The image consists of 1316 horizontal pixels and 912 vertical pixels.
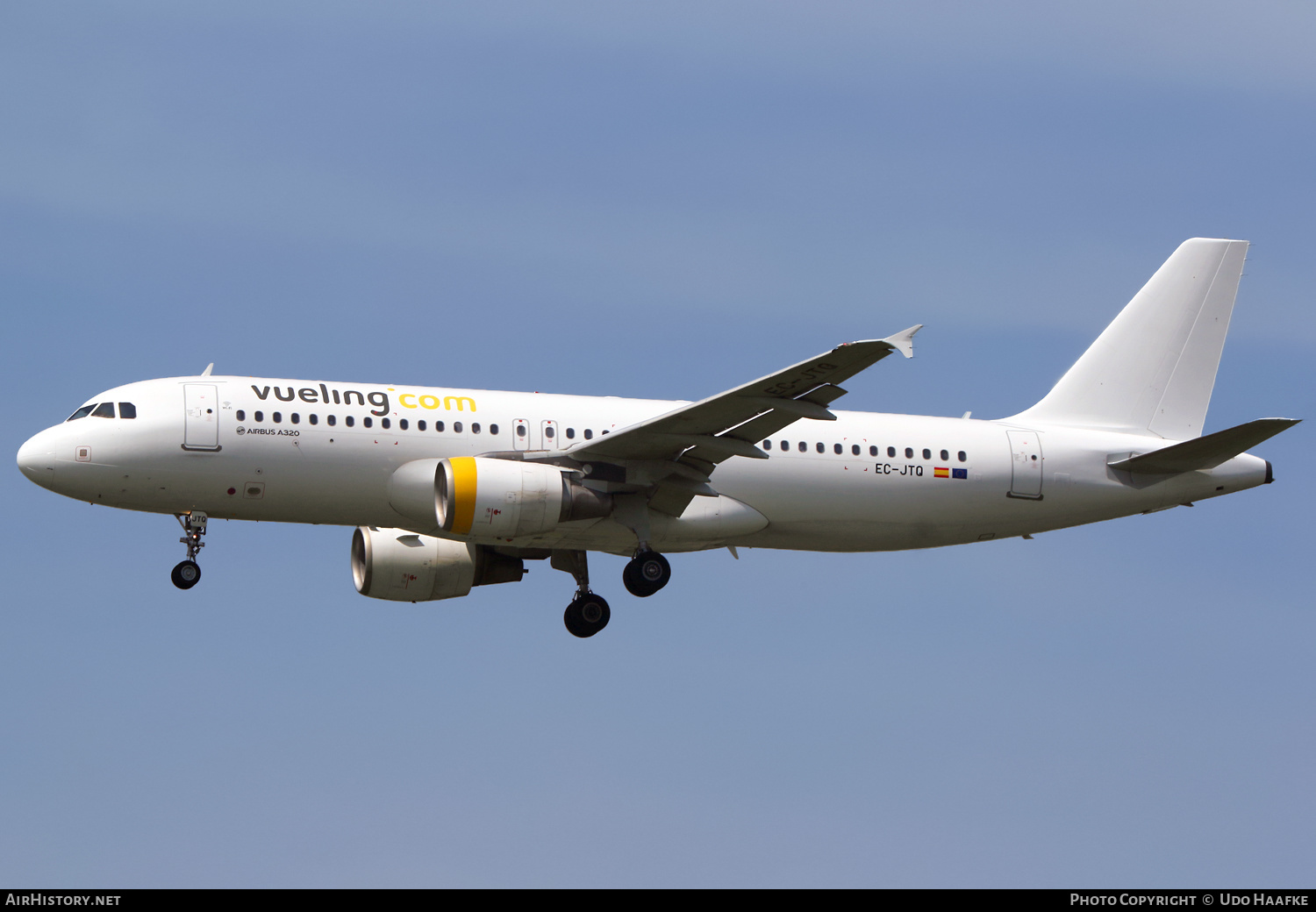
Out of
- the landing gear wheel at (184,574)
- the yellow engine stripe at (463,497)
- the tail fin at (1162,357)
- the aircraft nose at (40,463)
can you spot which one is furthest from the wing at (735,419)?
the aircraft nose at (40,463)

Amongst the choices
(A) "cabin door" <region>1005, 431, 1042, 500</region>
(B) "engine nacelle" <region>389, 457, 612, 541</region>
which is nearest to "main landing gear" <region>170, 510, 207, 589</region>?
(B) "engine nacelle" <region>389, 457, 612, 541</region>

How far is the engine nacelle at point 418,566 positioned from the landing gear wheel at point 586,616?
2.40 meters

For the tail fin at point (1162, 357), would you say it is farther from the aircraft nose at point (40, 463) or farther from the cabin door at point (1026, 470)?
the aircraft nose at point (40, 463)

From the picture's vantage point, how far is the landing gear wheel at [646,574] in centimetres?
3653

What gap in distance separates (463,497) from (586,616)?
19.6ft

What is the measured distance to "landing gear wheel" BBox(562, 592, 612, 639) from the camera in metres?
39.1

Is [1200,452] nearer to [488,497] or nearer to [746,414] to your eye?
[746,414]

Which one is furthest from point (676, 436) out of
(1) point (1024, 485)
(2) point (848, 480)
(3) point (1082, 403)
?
(3) point (1082, 403)

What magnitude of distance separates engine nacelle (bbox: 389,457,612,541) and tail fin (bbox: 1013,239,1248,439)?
39.3 ft

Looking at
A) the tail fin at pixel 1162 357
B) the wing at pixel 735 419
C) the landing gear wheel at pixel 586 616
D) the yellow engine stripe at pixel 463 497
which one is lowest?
the landing gear wheel at pixel 586 616

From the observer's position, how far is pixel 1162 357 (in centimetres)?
4247

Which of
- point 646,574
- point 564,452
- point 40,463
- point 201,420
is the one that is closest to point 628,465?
point 564,452

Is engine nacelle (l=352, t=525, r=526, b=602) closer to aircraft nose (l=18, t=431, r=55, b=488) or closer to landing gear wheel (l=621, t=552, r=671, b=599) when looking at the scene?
landing gear wheel (l=621, t=552, r=671, b=599)

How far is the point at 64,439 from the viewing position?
3478cm
